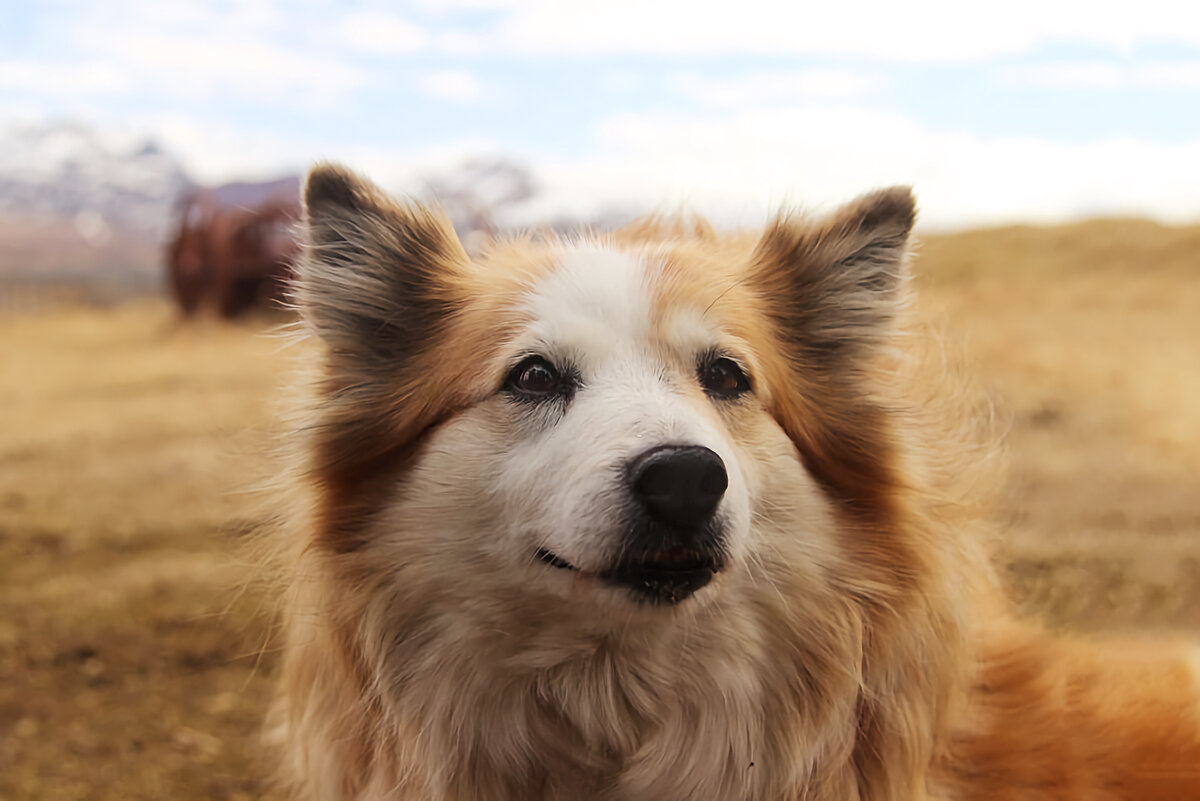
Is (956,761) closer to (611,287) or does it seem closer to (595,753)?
(595,753)

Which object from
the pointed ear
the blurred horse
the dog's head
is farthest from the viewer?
the blurred horse

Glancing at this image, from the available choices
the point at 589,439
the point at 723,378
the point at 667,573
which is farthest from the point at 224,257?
the point at 667,573

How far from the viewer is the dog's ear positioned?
8.19ft

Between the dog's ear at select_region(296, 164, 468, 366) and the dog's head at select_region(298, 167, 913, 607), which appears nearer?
the dog's head at select_region(298, 167, 913, 607)

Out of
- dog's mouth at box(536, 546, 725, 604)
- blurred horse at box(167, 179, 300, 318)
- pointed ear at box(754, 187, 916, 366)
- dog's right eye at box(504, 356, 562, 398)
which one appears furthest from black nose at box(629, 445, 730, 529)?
blurred horse at box(167, 179, 300, 318)

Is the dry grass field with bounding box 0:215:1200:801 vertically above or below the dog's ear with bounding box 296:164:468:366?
below

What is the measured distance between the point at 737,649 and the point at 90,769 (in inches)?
112

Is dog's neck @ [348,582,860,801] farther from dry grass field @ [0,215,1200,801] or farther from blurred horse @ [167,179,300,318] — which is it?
blurred horse @ [167,179,300,318]

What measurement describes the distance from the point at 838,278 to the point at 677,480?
1.07m

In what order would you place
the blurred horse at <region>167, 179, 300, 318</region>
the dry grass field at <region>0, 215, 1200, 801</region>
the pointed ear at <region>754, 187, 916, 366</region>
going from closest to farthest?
the pointed ear at <region>754, 187, 916, 366</region> < the dry grass field at <region>0, 215, 1200, 801</region> < the blurred horse at <region>167, 179, 300, 318</region>

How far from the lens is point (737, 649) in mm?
2287

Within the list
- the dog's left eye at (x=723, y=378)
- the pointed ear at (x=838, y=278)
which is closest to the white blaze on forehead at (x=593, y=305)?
the dog's left eye at (x=723, y=378)

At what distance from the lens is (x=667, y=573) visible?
2.04 m

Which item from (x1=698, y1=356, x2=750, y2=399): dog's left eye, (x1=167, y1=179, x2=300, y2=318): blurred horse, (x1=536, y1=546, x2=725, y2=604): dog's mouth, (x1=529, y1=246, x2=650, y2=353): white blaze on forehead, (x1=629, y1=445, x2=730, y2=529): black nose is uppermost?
(x1=529, y1=246, x2=650, y2=353): white blaze on forehead
